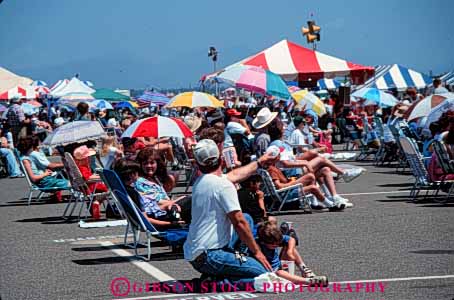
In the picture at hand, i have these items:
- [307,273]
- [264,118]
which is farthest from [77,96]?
[307,273]

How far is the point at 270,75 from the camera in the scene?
21.6m

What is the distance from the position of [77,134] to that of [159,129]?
1444 millimetres

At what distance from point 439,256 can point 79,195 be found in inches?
263

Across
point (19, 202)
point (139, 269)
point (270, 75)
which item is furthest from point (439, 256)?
point (270, 75)

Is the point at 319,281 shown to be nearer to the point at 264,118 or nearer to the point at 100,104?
the point at 264,118

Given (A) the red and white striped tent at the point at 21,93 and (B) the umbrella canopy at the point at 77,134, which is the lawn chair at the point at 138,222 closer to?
(B) the umbrella canopy at the point at 77,134

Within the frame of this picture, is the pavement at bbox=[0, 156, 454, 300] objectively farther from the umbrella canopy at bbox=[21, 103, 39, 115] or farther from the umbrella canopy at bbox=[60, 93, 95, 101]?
the umbrella canopy at bbox=[60, 93, 95, 101]

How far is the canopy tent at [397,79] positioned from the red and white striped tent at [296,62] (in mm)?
17008

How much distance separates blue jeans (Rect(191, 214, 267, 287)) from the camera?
7802 mm

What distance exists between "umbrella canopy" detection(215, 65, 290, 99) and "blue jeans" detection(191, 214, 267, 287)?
13048 millimetres

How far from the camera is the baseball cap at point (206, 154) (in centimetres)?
802

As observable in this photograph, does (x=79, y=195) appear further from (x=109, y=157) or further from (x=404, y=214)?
(x=404, y=214)

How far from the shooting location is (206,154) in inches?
316

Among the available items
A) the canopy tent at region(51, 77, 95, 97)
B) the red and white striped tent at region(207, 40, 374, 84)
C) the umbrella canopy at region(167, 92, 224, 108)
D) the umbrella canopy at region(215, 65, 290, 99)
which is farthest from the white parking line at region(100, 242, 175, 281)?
the canopy tent at region(51, 77, 95, 97)
